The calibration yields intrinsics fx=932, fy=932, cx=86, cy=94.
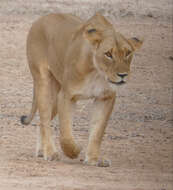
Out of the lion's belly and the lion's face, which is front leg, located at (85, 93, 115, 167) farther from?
the lion's face

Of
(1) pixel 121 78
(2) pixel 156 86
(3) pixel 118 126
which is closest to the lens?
(1) pixel 121 78

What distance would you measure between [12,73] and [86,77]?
22.4 feet

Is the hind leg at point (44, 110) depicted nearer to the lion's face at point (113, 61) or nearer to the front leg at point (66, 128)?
the front leg at point (66, 128)

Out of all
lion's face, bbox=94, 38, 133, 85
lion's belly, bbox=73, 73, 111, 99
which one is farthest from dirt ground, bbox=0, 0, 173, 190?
lion's face, bbox=94, 38, 133, 85

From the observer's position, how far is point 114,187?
7.76 m

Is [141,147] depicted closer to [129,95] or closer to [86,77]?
[86,77]

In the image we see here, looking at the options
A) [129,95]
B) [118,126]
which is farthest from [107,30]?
[129,95]

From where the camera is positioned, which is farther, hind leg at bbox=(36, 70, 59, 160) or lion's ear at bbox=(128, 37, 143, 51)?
hind leg at bbox=(36, 70, 59, 160)

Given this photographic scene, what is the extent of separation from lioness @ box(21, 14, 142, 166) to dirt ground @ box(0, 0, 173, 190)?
31cm

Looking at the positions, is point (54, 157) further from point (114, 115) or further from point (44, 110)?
point (114, 115)

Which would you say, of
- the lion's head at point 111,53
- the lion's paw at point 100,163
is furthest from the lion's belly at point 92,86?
the lion's paw at point 100,163

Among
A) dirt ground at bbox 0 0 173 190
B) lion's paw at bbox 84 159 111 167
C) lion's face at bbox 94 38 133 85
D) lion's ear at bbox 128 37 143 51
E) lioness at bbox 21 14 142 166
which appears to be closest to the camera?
dirt ground at bbox 0 0 173 190

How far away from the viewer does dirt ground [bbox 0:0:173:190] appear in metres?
8.23

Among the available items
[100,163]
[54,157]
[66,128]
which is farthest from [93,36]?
[54,157]
